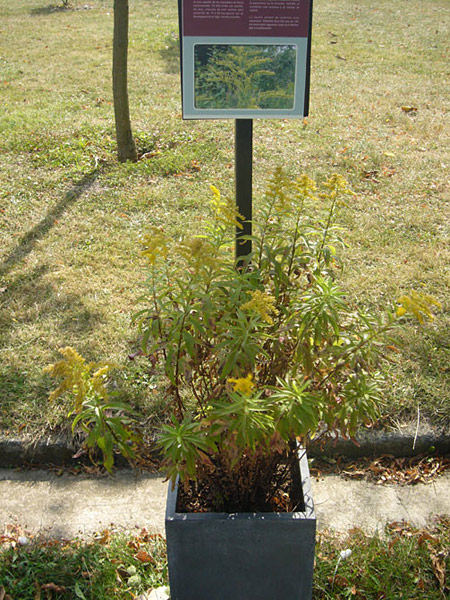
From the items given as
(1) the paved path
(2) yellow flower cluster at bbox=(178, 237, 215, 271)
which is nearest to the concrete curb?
(1) the paved path

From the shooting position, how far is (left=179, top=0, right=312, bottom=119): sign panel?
2.43 metres

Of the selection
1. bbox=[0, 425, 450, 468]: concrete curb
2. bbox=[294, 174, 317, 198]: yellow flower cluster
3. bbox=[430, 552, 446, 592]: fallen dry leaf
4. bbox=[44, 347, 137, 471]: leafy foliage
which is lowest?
bbox=[430, 552, 446, 592]: fallen dry leaf

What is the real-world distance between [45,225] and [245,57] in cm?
315

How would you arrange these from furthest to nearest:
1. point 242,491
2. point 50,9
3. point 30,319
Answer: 1. point 50,9
2. point 30,319
3. point 242,491

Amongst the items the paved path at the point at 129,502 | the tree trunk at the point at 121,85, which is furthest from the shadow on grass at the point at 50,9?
the paved path at the point at 129,502

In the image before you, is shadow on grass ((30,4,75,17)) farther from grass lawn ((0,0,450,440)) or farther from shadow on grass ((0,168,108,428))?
shadow on grass ((0,168,108,428))

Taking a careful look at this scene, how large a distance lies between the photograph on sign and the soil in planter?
1.56 m

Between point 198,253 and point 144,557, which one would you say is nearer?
point 198,253

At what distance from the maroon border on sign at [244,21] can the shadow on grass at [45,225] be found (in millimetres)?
2760

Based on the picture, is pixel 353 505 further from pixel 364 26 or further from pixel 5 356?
pixel 364 26

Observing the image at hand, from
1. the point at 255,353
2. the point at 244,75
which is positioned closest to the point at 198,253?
the point at 255,353

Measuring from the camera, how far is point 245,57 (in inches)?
98.3

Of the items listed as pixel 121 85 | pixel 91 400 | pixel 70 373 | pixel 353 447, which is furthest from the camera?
pixel 121 85

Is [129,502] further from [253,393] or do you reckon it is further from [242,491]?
[253,393]
